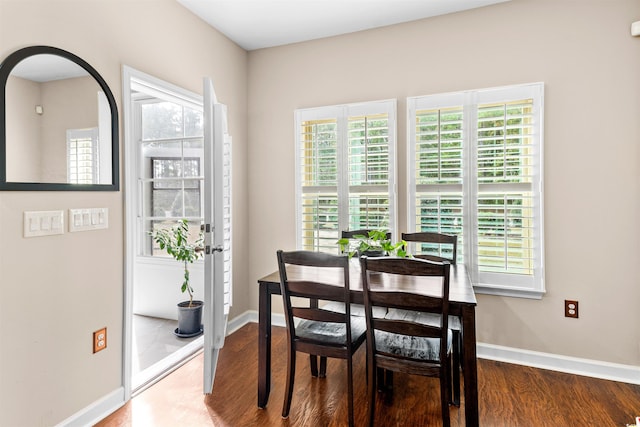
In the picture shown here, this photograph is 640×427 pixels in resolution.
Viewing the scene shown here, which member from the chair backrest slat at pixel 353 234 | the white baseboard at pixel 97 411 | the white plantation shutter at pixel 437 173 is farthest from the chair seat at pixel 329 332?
the white baseboard at pixel 97 411

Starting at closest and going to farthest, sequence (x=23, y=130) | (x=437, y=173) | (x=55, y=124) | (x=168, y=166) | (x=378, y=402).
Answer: (x=23, y=130), (x=55, y=124), (x=378, y=402), (x=437, y=173), (x=168, y=166)

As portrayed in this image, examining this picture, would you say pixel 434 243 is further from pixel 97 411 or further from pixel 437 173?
pixel 97 411

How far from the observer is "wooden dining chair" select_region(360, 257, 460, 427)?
1.70 m

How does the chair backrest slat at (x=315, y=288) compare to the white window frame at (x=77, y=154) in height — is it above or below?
below

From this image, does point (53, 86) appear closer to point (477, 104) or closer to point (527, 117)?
point (477, 104)

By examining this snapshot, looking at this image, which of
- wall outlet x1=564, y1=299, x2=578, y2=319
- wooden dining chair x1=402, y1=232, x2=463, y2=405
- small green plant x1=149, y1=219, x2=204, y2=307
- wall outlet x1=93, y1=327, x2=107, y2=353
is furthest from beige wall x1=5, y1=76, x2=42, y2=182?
wall outlet x1=564, y1=299, x2=578, y2=319

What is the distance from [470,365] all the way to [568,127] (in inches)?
75.1

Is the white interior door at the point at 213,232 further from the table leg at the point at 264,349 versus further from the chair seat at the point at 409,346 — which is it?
the chair seat at the point at 409,346

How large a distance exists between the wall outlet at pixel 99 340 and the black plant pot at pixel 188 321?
1.10 m

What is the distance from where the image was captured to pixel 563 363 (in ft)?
8.56

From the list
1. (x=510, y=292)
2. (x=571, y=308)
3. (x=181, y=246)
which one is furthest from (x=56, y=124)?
(x=571, y=308)

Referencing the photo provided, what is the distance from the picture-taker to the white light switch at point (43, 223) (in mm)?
1728

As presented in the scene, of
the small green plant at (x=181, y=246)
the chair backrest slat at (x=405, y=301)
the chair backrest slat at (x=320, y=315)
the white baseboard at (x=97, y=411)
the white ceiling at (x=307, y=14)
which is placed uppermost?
the white ceiling at (x=307, y=14)

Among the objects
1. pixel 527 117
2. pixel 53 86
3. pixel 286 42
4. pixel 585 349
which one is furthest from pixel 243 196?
pixel 585 349
